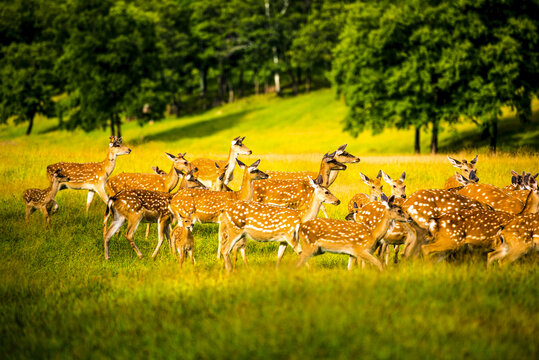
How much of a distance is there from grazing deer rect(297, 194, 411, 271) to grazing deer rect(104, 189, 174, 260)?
3191 mm

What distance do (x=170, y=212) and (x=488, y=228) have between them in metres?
6.13

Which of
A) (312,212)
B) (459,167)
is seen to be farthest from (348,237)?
(459,167)

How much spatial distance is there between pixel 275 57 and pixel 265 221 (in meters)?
61.6

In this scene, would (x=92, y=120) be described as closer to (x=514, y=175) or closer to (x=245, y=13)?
(x=245, y=13)

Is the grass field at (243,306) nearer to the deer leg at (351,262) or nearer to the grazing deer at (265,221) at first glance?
the deer leg at (351,262)

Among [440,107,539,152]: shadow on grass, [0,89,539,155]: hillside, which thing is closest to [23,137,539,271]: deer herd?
[440,107,539,152]: shadow on grass

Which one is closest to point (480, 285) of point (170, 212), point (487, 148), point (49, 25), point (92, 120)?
point (170, 212)

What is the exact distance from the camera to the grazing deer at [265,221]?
9273mm

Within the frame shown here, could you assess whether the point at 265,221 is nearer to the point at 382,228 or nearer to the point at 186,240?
the point at 186,240

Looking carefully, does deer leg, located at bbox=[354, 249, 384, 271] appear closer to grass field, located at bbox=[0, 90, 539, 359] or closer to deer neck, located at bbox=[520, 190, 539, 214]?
grass field, located at bbox=[0, 90, 539, 359]

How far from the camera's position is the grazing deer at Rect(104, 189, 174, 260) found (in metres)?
10.8

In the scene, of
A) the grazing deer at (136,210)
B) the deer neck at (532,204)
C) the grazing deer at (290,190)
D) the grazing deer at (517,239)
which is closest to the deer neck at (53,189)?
the grazing deer at (136,210)

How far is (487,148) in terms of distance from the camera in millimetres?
30734

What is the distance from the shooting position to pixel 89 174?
47.1 ft
